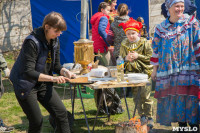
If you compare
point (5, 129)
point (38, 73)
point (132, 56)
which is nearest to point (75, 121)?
point (5, 129)

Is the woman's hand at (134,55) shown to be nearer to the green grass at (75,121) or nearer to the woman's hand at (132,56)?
the woman's hand at (132,56)

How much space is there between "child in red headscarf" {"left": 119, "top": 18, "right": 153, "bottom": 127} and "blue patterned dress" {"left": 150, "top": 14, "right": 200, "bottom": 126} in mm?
658

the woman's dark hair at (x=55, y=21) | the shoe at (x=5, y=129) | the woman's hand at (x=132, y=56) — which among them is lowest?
the shoe at (x=5, y=129)

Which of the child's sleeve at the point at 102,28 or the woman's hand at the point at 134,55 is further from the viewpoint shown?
the child's sleeve at the point at 102,28

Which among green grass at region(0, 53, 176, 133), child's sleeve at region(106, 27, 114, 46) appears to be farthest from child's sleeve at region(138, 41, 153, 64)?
child's sleeve at region(106, 27, 114, 46)

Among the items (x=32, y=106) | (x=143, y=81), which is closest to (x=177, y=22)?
(x=143, y=81)

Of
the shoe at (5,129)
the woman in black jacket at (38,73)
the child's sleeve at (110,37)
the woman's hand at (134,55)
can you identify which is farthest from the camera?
the child's sleeve at (110,37)

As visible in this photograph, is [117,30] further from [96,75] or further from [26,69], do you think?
[26,69]

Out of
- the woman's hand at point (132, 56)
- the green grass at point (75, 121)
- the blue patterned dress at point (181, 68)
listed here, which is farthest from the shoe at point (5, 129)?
the blue patterned dress at point (181, 68)

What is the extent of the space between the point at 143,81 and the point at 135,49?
2.53ft

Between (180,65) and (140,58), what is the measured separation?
2.86 feet

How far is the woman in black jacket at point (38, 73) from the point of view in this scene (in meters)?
3.13

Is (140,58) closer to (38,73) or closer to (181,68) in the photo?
(181,68)

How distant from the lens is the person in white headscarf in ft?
12.1
